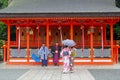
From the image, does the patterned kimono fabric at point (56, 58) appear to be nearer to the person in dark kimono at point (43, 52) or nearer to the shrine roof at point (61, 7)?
the person in dark kimono at point (43, 52)

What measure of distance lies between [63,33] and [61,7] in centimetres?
239

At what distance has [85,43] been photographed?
2775 centimetres

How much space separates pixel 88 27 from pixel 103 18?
285 cm

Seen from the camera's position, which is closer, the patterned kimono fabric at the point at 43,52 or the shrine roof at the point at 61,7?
the shrine roof at the point at 61,7

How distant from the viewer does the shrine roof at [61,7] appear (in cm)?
2527

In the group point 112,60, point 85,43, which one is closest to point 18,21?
point 85,43

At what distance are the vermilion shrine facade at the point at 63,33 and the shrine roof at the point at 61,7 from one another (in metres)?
0.21

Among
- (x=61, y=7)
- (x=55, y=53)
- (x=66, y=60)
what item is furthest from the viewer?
(x=61, y=7)

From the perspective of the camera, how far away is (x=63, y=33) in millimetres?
28484

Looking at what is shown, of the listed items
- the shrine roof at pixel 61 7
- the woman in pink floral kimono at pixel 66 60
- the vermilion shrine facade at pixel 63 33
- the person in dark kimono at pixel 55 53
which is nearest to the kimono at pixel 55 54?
the person in dark kimono at pixel 55 53

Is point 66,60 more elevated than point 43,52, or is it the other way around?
point 43,52

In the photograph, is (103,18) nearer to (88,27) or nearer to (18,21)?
(88,27)

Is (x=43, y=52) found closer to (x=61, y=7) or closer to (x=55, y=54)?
(x=55, y=54)

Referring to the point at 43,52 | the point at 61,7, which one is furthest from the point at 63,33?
the point at 43,52
